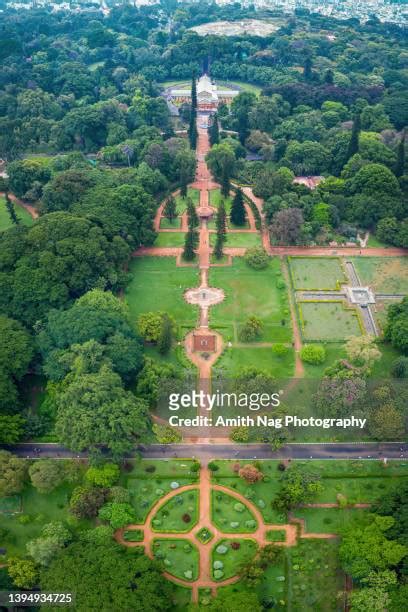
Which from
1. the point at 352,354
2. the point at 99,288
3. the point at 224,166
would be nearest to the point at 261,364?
the point at 352,354

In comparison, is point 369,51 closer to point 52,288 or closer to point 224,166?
point 224,166

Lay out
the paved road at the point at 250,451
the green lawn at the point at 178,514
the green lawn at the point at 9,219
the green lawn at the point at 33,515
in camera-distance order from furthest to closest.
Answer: the green lawn at the point at 9,219 < the paved road at the point at 250,451 < the green lawn at the point at 178,514 < the green lawn at the point at 33,515

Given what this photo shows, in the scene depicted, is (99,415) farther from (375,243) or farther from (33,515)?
(375,243)

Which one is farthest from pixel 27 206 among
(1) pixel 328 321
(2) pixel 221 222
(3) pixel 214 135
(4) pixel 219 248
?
(1) pixel 328 321

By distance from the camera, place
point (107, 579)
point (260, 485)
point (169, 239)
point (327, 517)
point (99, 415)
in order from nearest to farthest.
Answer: point (107, 579) → point (327, 517) → point (99, 415) → point (260, 485) → point (169, 239)

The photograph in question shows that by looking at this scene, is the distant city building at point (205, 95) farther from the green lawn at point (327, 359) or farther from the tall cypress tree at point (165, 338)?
the green lawn at point (327, 359)

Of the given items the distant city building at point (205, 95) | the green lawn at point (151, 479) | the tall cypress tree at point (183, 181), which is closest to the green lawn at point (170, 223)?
the tall cypress tree at point (183, 181)

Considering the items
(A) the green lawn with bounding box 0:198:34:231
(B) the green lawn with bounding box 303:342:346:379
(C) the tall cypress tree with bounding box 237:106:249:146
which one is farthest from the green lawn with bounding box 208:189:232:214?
(B) the green lawn with bounding box 303:342:346:379
